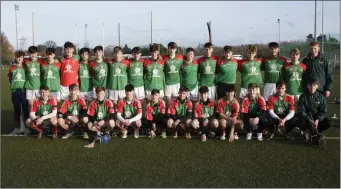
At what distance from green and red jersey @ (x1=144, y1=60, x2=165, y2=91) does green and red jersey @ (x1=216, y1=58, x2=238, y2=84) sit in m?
1.12

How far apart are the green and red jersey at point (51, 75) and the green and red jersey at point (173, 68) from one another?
2.12m

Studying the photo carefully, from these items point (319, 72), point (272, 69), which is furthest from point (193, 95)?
point (319, 72)

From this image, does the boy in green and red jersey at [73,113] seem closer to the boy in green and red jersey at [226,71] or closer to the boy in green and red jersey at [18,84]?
the boy in green and red jersey at [18,84]

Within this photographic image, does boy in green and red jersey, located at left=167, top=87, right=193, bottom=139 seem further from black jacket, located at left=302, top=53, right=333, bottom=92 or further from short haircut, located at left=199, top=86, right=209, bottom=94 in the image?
black jacket, located at left=302, top=53, right=333, bottom=92

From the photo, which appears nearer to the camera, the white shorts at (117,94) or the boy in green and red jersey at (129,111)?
the boy in green and red jersey at (129,111)

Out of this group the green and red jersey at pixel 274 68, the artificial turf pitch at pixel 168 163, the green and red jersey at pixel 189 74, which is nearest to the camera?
Answer: the artificial turf pitch at pixel 168 163

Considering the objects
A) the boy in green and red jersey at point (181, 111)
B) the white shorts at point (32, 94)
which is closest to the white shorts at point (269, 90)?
the boy in green and red jersey at point (181, 111)

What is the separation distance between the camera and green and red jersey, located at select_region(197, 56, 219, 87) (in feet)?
21.1

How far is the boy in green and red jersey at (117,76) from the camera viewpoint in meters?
6.49

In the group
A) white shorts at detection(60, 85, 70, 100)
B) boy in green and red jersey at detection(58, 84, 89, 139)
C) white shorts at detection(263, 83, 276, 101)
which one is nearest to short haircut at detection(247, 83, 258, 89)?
white shorts at detection(263, 83, 276, 101)

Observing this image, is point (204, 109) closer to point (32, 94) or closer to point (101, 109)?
point (101, 109)

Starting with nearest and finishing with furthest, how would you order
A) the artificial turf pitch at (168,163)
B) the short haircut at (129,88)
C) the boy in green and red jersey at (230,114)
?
the artificial turf pitch at (168,163) < the boy in green and red jersey at (230,114) < the short haircut at (129,88)

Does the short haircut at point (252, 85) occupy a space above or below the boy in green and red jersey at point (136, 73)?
below

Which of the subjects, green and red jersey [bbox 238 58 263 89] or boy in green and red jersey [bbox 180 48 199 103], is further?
boy in green and red jersey [bbox 180 48 199 103]
